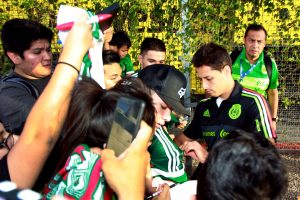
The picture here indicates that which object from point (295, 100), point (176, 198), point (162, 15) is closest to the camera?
point (176, 198)

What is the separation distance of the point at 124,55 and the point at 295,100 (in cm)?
313

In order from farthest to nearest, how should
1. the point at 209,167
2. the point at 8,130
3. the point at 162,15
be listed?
the point at 162,15 < the point at 8,130 < the point at 209,167

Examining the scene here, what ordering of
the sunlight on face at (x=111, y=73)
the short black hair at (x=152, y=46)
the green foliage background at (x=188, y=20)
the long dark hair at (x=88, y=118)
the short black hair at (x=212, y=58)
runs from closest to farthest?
the long dark hair at (x=88, y=118)
the short black hair at (x=212, y=58)
the sunlight on face at (x=111, y=73)
the short black hair at (x=152, y=46)
the green foliage background at (x=188, y=20)

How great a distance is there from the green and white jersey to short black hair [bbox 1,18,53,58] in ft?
3.18

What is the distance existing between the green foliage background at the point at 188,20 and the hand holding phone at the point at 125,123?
498 centimetres

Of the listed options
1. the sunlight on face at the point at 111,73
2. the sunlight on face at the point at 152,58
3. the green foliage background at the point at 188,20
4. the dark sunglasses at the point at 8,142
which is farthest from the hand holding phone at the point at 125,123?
the green foliage background at the point at 188,20

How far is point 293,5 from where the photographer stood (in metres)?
6.45

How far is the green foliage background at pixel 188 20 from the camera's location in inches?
246

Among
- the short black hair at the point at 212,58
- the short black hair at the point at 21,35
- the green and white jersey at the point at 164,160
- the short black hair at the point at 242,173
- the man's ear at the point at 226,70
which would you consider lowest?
the green and white jersey at the point at 164,160

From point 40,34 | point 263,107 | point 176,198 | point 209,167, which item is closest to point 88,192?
point 209,167

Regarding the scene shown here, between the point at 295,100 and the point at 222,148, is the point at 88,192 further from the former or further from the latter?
the point at 295,100

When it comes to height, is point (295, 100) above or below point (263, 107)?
below

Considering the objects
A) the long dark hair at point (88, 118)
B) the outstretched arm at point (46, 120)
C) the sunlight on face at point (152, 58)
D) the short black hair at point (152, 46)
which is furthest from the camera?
the short black hair at point (152, 46)

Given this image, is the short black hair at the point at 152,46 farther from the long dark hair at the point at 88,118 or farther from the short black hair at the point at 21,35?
the long dark hair at the point at 88,118
